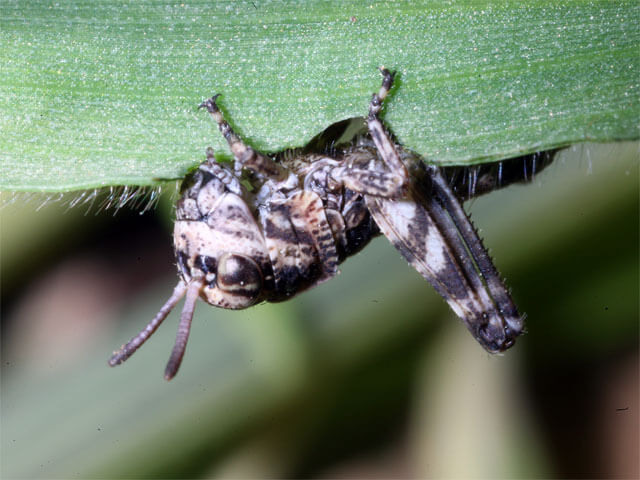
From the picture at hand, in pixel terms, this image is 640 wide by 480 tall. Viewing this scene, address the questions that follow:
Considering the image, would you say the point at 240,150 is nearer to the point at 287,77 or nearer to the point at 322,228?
the point at 287,77

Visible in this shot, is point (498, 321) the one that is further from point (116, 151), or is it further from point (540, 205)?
point (116, 151)

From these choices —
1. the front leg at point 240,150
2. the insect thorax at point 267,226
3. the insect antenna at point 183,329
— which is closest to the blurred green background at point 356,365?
the insect thorax at point 267,226

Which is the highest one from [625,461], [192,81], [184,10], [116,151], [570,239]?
[184,10]

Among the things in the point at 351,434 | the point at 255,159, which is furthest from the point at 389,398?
the point at 255,159

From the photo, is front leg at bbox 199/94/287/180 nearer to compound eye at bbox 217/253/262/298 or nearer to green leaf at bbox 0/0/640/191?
green leaf at bbox 0/0/640/191

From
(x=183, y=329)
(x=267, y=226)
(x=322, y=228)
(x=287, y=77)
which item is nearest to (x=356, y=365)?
(x=322, y=228)

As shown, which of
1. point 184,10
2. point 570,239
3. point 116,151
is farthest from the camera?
point 570,239

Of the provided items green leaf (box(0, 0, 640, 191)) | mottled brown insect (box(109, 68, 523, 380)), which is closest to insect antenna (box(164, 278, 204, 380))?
mottled brown insect (box(109, 68, 523, 380))
